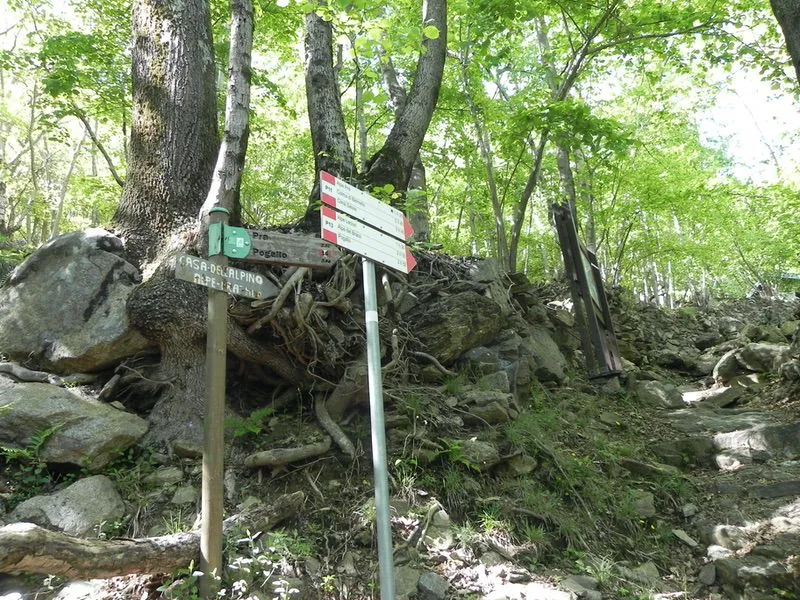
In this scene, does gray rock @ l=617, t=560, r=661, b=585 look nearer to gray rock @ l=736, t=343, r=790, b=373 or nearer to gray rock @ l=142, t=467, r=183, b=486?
gray rock @ l=142, t=467, r=183, b=486

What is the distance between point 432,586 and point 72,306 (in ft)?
13.7

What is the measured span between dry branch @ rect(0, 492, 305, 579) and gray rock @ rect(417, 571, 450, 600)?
1.23m

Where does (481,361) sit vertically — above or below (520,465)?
above

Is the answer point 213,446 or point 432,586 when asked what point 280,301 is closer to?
point 213,446

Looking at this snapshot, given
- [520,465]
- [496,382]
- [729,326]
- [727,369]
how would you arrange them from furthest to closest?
1. [729,326]
2. [727,369]
3. [496,382]
4. [520,465]

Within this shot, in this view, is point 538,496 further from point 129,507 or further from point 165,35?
point 165,35

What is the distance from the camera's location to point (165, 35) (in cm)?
557

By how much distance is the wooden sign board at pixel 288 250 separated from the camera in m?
3.29

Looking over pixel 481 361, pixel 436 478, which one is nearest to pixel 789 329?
pixel 481 361

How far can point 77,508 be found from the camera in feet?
11.9

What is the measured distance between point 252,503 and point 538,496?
2.43m

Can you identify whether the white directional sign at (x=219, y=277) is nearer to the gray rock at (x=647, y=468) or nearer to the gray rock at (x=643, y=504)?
the gray rock at (x=643, y=504)

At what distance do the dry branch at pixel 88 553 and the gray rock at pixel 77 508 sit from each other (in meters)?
0.94

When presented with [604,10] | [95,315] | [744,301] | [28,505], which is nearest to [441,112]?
[604,10]
